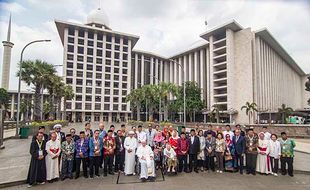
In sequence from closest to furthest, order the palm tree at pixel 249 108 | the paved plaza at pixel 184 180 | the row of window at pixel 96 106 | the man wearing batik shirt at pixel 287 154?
the paved plaza at pixel 184 180 < the man wearing batik shirt at pixel 287 154 < the palm tree at pixel 249 108 < the row of window at pixel 96 106

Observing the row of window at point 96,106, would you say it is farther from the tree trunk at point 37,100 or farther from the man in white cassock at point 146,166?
the man in white cassock at point 146,166

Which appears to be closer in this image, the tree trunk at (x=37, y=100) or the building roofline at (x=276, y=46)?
the tree trunk at (x=37, y=100)

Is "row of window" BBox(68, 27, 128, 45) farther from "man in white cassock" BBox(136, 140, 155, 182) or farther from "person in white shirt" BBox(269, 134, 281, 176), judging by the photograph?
"person in white shirt" BBox(269, 134, 281, 176)

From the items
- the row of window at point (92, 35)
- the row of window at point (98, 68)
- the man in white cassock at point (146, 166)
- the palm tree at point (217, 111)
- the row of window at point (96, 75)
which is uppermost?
the row of window at point (92, 35)

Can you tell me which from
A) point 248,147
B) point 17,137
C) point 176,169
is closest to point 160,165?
point 176,169

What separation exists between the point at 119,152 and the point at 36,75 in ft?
74.0

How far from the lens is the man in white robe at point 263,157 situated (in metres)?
8.95

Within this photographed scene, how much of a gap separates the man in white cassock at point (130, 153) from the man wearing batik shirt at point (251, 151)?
4.64m

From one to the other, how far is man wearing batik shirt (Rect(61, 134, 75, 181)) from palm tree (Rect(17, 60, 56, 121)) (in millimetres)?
21859

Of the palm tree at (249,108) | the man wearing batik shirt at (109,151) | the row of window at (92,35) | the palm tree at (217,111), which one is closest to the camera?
the man wearing batik shirt at (109,151)

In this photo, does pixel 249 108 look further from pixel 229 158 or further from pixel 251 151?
pixel 229 158

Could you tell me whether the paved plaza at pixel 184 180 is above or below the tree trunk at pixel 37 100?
below

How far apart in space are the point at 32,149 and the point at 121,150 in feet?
10.4

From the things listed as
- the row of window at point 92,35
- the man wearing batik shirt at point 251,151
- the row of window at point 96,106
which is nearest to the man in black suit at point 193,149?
the man wearing batik shirt at point 251,151
